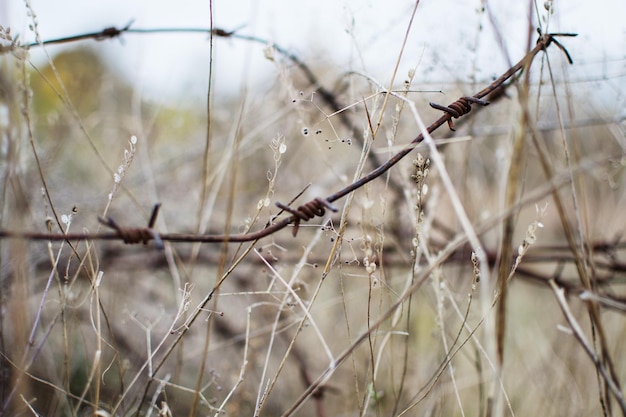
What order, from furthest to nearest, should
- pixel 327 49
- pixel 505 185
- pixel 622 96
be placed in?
1. pixel 327 49
2. pixel 622 96
3. pixel 505 185

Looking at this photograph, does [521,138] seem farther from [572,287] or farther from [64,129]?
[64,129]

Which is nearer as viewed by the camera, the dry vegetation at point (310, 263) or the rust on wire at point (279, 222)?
the rust on wire at point (279, 222)

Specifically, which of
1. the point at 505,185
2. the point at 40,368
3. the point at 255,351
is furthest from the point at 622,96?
the point at 40,368

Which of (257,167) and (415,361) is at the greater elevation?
(257,167)

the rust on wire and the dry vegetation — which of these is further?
the dry vegetation

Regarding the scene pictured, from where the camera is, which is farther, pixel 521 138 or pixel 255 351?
pixel 255 351

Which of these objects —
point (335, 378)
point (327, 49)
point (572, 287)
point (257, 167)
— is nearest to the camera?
point (572, 287)

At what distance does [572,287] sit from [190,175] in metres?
1.87

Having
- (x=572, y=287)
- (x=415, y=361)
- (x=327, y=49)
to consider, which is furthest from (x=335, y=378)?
(x=327, y=49)

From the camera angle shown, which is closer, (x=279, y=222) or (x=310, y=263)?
(x=279, y=222)

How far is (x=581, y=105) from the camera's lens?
1498 millimetres

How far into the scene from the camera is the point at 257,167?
8.85 ft

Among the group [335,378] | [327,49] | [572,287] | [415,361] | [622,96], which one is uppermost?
[327,49]

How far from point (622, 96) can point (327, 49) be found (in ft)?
3.29
